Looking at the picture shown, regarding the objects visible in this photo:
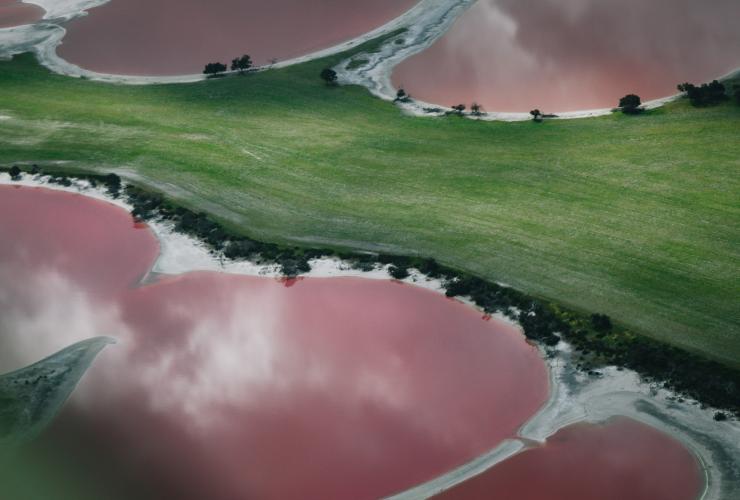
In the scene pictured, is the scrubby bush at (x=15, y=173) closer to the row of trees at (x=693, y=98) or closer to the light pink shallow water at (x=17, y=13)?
the row of trees at (x=693, y=98)

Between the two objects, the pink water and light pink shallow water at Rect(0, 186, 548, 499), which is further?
light pink shallow water at Rect(0, 186, 548, 499)

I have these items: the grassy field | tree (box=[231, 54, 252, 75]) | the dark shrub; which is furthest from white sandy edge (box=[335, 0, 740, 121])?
the dark shrub

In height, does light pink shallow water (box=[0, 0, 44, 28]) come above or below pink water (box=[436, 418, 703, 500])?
above

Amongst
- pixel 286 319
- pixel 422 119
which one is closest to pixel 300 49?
pixel 422 119

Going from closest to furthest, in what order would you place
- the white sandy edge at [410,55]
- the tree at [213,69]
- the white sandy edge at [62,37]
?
the white sandy edge at [410,55], the tree at [213,69], the white sandy edge at [62,37]

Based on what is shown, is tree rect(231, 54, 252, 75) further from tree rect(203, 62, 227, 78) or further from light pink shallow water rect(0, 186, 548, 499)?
light pink shallow water rect(0, 186, 548, 499)

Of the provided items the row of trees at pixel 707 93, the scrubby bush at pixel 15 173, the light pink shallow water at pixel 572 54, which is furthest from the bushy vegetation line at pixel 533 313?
the row of trees at pixel 707 93

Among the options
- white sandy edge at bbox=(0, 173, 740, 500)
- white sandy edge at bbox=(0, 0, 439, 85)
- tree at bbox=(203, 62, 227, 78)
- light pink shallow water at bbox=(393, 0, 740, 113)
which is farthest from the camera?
white sandy edge at bbox=(0, 0, 439, 85)
